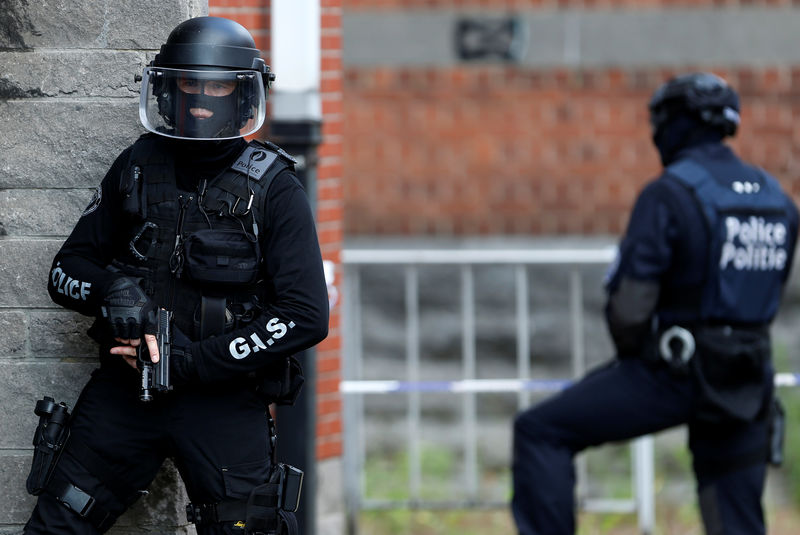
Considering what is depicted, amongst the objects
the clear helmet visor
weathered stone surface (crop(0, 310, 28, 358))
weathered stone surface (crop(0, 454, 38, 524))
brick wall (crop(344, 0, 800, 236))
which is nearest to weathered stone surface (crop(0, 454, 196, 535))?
weathered stone surface (crop(0, 454, 38, 524))

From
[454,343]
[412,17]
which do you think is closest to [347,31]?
[412,17]

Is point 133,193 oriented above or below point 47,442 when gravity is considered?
above

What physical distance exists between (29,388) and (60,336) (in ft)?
0.65

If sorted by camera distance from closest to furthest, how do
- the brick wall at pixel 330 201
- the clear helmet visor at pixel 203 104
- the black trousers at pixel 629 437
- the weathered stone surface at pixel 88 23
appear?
the clear helmet visor at pixel 203 104
the weathered stone surface at pixel 88 23
the black trousers at pixel 629 437
the brick wall at pixel 330 201

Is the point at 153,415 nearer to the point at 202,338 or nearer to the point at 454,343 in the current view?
the point at 202,338

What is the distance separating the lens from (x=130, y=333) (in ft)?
11.8

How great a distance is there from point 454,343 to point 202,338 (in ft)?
11.5

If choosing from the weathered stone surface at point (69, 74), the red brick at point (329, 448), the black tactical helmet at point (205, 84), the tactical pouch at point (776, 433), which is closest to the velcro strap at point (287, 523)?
the black tactical helmet at point (205, 84)

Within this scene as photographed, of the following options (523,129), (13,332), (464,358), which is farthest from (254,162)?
(523,129)

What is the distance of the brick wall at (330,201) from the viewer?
18.7 feet

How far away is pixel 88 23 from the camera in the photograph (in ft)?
14.1

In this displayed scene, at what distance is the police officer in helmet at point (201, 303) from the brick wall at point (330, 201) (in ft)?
5.94

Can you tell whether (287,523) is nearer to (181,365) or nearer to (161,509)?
(181,365)

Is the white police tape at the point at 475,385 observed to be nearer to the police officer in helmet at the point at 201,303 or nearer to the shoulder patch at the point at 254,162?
the police officer in helmet at the point at 201,303
